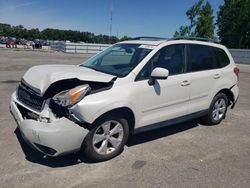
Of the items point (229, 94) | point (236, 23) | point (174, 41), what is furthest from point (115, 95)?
point (236, 23)

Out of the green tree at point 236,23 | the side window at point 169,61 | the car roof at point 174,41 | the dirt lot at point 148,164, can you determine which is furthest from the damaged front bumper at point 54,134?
the green tree at point 236,23

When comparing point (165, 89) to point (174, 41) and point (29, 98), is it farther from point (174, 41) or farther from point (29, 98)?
point (29, 98)

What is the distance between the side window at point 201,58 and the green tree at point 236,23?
2143 inches

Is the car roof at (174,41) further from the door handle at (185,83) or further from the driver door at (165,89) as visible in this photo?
the door handle at (185,83)

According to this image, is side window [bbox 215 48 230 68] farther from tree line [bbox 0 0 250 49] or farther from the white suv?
tree line [bbox 0 0 250 49]

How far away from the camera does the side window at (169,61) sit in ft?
15.2

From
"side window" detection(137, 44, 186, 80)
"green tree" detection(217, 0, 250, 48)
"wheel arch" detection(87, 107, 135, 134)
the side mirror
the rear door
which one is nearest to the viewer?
"wheel arch" detection(87, 107, 135, 134)

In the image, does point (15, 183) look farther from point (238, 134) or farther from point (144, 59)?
point (238, 134)

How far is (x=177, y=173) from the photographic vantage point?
4.00 meters

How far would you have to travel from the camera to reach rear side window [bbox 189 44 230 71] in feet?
18.0

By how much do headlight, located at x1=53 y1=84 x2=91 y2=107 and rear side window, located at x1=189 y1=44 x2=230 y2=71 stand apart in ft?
7.73

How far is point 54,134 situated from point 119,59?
7.32ft

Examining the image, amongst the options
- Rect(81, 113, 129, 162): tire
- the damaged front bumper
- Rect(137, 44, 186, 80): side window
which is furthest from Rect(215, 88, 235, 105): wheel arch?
the damaged front bumper

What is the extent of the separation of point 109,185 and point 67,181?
20.8 inches
